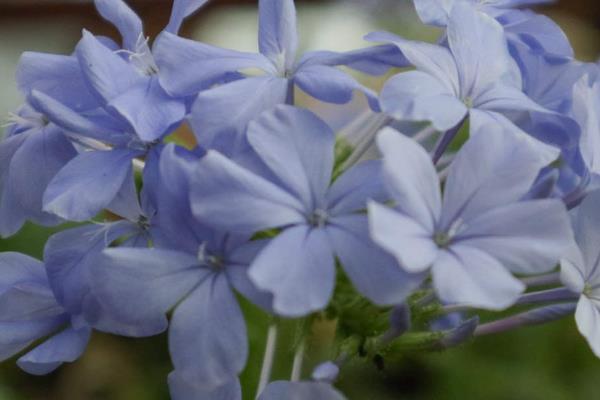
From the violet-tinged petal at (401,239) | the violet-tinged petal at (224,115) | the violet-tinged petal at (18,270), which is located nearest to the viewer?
the violet-tinged petal at (401,239)

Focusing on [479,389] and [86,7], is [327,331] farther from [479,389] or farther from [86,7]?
[86,7]

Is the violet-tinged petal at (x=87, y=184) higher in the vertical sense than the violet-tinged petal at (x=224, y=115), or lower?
lower

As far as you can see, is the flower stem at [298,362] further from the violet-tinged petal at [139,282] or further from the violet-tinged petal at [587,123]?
the violet-tinged petal at [587,123]

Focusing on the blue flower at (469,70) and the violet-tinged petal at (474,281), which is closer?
the violet-tinged petal at (474,281)

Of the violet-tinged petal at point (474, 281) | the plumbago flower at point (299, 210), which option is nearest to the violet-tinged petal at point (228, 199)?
the plumbago flower at point (299, 210)

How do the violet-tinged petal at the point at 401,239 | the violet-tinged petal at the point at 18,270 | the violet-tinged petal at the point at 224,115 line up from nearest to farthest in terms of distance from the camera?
the violet-tinged petal at the point at 401,239, the violet-tinged petal at the point at 224,115, the violet-tinged petal at the point at 18,270

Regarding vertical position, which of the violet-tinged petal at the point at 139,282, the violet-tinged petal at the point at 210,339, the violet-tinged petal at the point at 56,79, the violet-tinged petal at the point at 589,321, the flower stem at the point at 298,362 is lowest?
the flower stem at the point at 298,362
